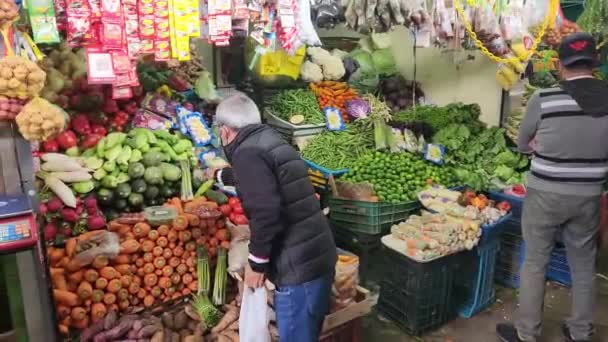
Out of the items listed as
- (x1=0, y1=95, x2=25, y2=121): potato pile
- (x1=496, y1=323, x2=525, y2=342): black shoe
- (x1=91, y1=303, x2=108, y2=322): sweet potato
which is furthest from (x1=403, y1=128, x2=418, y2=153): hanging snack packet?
(x1=0, y1=95, x2=25, y2=121): potato pile

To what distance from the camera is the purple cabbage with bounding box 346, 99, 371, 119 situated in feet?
16.1

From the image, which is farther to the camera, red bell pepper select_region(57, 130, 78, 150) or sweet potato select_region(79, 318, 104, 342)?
red bell pepper select_region(57, 130, 78, 150)

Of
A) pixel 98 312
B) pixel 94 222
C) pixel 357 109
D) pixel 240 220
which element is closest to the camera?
pixel 98 312

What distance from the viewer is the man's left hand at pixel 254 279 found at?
7.79 ft

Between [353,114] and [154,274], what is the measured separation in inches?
103

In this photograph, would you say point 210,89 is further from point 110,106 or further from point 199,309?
point 199,309

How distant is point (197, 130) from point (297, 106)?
1.13 metres

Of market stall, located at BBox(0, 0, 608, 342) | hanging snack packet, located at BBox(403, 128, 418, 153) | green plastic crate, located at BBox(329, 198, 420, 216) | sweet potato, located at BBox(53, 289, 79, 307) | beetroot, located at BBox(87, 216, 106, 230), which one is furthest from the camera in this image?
hanging snack packet, located at BBox(403, 128, 418, 153)

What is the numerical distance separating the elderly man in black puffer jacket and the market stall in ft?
0.85

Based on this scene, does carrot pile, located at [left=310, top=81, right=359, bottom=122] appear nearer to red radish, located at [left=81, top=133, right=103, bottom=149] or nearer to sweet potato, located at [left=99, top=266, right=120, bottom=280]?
red radish, located at [left=81, top=133, right=103, bottom=149]

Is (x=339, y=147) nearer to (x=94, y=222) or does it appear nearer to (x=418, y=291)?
(x=418, y=291)

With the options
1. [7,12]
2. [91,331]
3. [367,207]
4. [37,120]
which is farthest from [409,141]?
[7,12]

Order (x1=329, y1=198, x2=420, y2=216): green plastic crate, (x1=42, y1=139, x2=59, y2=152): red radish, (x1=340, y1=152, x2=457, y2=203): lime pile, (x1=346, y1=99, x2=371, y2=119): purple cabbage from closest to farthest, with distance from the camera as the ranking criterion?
1. (x1=42, y1=139, x2=59, y2=152): red radish
2. (x1=329, y1=198, x2=420, y2=216): green plastic crate
3. (x1=340, y1=152, x2=457, y2=203): lime pile
4. (x1=346, y1=99, x2=371, y2=119): purple cabbage

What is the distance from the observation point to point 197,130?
3996 millimetres
